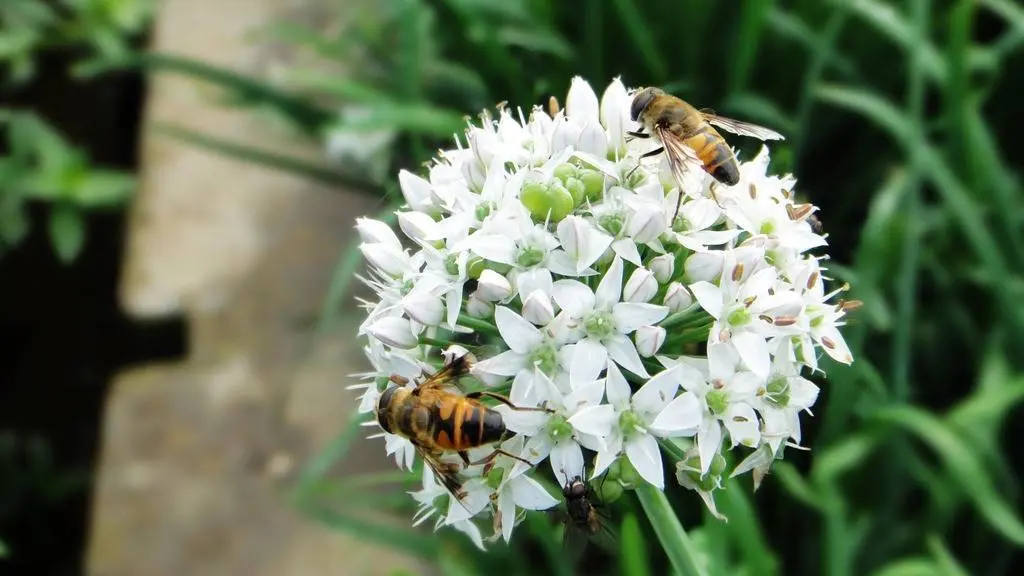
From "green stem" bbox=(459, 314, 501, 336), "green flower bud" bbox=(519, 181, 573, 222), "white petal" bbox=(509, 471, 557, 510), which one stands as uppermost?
"green flower bud" bbox=(519, 181, 573, 222)

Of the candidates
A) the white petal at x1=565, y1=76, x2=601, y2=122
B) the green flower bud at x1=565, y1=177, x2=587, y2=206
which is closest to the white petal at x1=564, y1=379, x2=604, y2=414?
the green flower bud at x1=565, y1=177, x2=587, y2=206

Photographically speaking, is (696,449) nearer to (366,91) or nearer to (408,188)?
(408,188)

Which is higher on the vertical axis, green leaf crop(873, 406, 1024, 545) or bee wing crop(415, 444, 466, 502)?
bee wing crop(415, 444, 466, 502)

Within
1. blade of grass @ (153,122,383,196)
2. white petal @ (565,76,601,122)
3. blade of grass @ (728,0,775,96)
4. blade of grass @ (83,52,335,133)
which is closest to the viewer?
white petal @ (565,76,601,122)

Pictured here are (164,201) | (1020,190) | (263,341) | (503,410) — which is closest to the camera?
(503,410)

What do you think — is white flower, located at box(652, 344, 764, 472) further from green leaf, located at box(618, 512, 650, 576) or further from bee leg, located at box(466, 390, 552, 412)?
green leaf, located at box(618, 512, 650, 576)

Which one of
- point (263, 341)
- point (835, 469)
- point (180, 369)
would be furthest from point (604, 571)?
point (180, 369)

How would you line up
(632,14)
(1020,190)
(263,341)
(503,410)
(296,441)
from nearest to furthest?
→ (503,410), (632,14), (1020,190), (296,441), (263,341)
